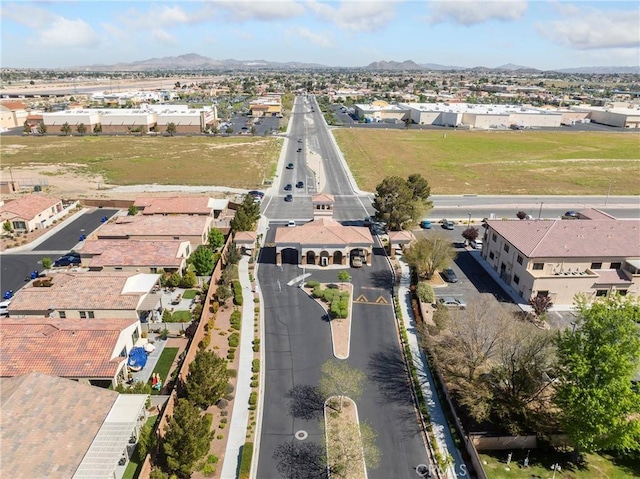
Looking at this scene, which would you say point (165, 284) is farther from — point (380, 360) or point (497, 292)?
point (497, 292)

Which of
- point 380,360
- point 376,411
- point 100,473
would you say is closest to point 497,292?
point 380,360

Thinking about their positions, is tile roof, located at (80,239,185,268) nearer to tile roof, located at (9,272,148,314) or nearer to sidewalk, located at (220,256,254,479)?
tile roof, located at (9,272,148,314)

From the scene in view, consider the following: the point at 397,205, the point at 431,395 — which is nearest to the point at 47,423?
the point at 431,395

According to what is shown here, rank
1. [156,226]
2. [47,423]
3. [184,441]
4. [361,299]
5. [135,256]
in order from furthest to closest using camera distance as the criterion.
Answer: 1. [156,226]
2. [135,256]
3. [361,299]
4. [47,423]
5. [184,441]

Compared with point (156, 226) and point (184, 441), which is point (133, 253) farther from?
point (184, 441)

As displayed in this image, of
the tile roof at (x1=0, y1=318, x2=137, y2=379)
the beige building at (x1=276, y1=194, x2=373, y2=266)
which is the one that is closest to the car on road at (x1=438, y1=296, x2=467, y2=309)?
the beige building at (x1=276, y1=194, x2=373, y2=266)

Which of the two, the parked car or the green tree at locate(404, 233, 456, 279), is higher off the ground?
the green tree at locate(404, 233, 456, 279)

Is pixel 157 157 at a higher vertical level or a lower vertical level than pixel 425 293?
higher
